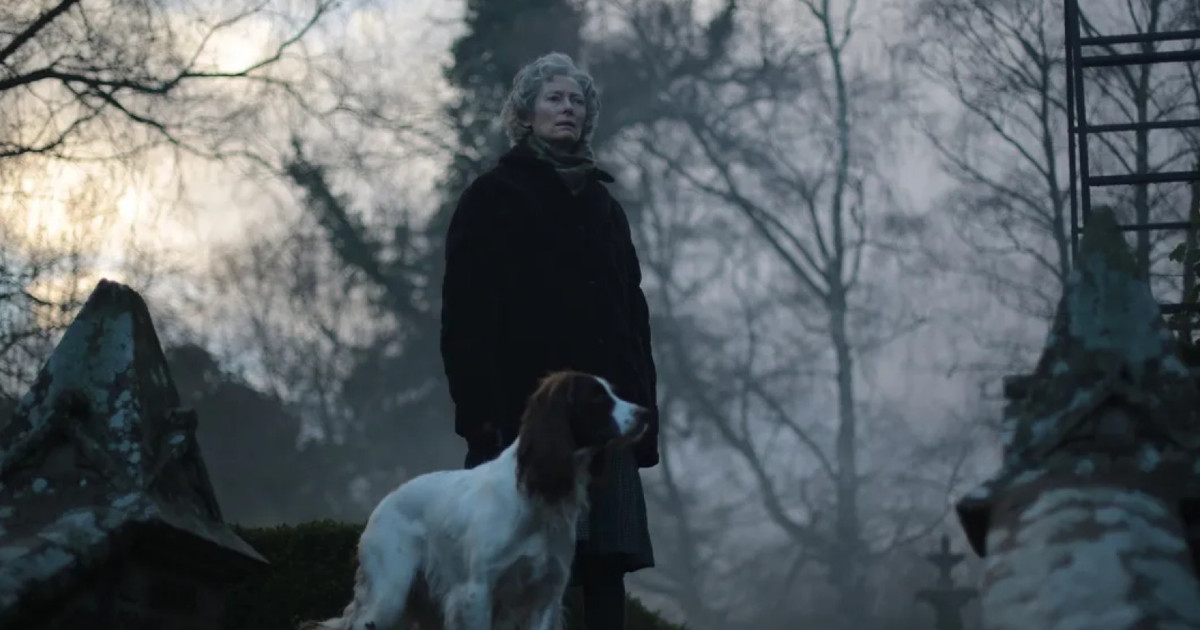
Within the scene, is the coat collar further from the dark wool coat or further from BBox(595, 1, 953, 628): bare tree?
BBox(595, 1, 953, 628): bare tree

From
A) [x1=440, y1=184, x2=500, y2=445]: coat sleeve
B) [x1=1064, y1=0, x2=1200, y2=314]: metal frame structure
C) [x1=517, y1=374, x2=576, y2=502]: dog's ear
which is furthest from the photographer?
[x1=1064, y1=0, x2=1200, y2=314]: metal frame structure

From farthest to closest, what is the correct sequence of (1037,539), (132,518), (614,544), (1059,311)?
1. (614,544)
2. (132,518)
3. (1059,311)
4. (1037,539)

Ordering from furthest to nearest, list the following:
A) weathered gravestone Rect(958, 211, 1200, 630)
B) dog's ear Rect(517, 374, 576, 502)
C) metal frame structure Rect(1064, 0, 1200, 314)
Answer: metal frame structure Rect(1064, 0, 1200, 314), dog's ear Rect(517, 374, 576, 502), weathered gravestone Rect(958, 211, 1200, 630)

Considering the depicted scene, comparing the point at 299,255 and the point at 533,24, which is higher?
the point at 533,24

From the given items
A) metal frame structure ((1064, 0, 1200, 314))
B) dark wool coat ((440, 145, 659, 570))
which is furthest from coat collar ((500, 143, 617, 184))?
metal frame structure ((1064, 0, 1200, 314))

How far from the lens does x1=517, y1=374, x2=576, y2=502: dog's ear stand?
6.44 m

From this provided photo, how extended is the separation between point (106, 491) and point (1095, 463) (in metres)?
2.63

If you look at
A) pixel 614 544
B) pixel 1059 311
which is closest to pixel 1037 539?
pixel 1059 311

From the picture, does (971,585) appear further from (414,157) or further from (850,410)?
(414,157)

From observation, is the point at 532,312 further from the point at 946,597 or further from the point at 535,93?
the point at 946,597

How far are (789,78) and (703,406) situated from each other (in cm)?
748

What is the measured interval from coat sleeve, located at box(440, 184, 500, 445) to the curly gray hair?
344 mm

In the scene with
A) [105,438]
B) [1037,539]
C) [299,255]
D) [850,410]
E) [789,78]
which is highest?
[789,78]

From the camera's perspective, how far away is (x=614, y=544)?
Result: 6961 mm
